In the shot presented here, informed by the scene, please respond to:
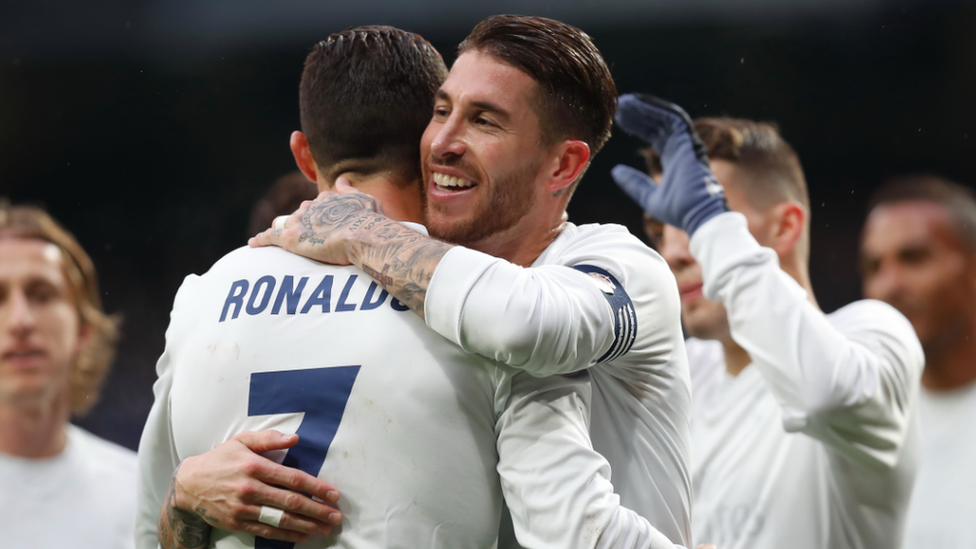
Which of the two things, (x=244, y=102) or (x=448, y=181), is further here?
(x=244, y=102)

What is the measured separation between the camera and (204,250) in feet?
18.6

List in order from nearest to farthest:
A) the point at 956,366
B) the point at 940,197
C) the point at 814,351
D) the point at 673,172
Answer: the point at 814,351 < the point at 673,172 < the point at 956,366 < the point at 940,197

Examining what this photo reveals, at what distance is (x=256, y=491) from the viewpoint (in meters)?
1.28

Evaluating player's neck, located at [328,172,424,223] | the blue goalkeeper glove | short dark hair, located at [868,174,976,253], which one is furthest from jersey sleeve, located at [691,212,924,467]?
player's neck, located at [328,172,424,223]

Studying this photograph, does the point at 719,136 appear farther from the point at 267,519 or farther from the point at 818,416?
the point at 267,519

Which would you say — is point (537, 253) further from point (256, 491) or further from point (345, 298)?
point (256, 491)

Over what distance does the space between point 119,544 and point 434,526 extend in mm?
3702

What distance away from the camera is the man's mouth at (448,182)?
165cm

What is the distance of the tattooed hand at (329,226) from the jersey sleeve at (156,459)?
25 centimetres

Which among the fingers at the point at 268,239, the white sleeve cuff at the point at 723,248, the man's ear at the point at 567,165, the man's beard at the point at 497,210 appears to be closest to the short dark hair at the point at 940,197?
the white sleeve cuff at the point at 723,248

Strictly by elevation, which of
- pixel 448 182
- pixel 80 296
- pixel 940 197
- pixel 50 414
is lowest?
pixel 50 414

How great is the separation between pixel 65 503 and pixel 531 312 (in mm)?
4105

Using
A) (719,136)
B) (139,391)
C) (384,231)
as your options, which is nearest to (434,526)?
(384,231)

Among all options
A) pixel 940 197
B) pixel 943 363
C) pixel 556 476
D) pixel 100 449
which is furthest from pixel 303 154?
pixel 940 197
